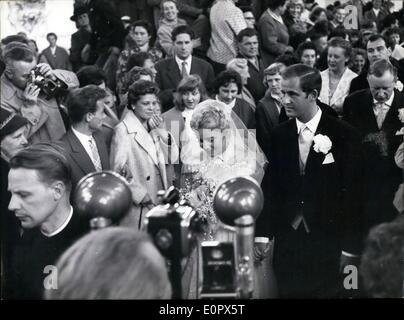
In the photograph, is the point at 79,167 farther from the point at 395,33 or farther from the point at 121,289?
the point at 395,33

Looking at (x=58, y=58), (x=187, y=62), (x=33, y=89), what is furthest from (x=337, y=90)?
(x=33, y=89)

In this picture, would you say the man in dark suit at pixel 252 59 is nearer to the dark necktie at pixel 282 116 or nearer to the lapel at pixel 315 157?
the dark necktie at pixel 282 116

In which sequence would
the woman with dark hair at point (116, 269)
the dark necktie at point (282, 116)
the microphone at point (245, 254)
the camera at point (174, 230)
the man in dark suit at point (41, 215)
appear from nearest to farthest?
the woman with dark hair at point (116, 269) < the camera at point (174, 230) < the microphone at point (245, 254) < the man in dark suit at point (41, 215) < the dark necktie at point (282, 116)

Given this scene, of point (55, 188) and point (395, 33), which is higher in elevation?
point (395, 33)

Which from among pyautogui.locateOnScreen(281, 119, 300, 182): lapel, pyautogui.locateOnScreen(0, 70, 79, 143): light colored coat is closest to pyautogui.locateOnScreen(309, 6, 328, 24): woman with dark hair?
pyautogui.locateOnScreen(281, 119, 300, 182): lapel

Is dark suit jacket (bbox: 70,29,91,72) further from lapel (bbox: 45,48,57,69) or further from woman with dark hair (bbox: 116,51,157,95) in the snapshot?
woman with dark hair (bbox: 116,51,157,95)

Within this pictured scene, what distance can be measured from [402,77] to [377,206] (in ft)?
2.03

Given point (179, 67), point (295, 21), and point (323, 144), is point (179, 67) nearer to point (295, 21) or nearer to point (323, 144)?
point (295, 21)

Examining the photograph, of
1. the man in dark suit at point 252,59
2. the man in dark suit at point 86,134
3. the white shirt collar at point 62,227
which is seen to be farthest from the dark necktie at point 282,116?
the white shirt collar at point 62,227

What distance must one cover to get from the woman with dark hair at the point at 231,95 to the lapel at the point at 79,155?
0.66m

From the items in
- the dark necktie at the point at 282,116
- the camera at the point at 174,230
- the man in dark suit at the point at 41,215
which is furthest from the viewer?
the dark necktie at the point at 282,116

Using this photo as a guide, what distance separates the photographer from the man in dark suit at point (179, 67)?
414cm

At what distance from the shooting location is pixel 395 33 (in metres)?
4.23
